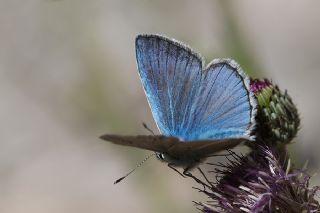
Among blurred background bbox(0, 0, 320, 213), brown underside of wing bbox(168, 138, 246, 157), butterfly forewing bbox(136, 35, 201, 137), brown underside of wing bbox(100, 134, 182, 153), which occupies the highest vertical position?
blurred background bbox(0, 0, 320, 213)

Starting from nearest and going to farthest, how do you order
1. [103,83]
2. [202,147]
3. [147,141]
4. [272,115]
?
[147,141]
[202,147]
[272,115]
[103,83]

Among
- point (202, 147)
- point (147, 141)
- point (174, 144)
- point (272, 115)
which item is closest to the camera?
point (147, 141)

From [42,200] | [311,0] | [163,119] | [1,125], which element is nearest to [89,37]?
[163,119]

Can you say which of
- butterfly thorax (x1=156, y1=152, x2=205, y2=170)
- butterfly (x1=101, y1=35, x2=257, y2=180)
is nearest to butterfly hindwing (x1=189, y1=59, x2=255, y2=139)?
butterfly (x1=101, y1=35, x2=257, y2=180)

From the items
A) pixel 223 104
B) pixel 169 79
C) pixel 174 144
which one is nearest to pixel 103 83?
pixel 169 79

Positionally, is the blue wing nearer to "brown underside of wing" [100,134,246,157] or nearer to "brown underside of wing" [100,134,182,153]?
"brown underside of wing" [100,134,246,157]

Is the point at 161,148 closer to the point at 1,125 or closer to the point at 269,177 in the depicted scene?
the point at 269,177

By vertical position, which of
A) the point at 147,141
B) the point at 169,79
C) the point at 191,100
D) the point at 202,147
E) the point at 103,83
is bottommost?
the point at 202,147

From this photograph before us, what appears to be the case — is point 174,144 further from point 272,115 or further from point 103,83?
point 103,83

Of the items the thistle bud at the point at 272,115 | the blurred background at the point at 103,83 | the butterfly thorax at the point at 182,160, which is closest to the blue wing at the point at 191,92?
the butterfly thorax at the point at 182,160
